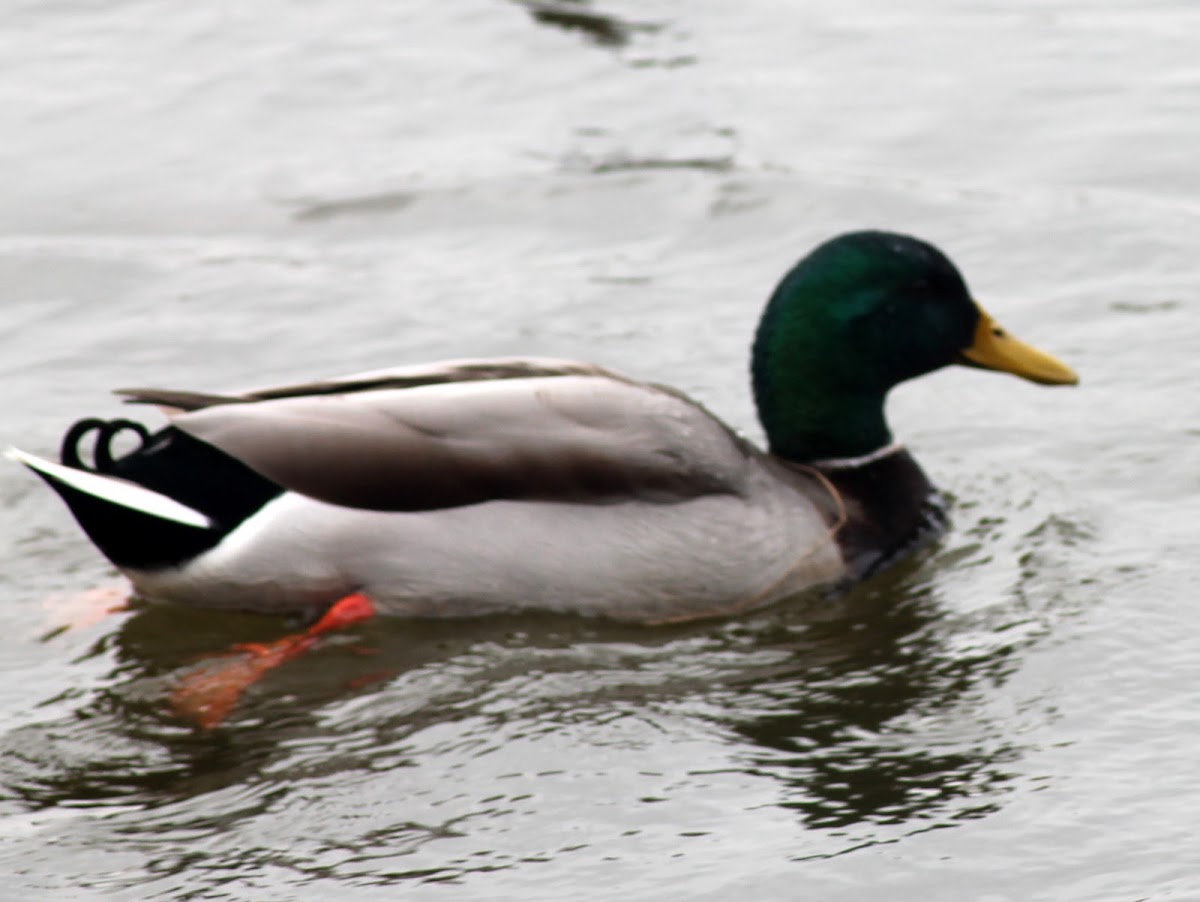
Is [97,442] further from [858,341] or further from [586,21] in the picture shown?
[586,21]

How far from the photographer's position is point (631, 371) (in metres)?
8.25

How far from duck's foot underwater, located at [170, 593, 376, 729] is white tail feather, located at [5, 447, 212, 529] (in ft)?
1.27

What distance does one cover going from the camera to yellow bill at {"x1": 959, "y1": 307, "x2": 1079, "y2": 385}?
23.5 ft

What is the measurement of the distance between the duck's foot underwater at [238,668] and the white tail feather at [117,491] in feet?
1.27

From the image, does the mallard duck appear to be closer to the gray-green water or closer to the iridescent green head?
the gray-green water

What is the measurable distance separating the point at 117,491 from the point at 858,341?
2162 millimetres

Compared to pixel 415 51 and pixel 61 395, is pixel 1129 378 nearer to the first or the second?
pixel 61 395

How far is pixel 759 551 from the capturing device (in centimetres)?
662

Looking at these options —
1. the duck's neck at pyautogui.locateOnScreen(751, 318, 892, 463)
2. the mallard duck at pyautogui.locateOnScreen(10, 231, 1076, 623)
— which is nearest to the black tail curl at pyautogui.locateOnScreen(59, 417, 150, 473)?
the mallard duck at pyautogui.locateOnScreen(10, 231, 1076, 623)

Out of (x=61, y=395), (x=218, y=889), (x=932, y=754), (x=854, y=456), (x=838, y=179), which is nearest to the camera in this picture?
(x=218, y=889)

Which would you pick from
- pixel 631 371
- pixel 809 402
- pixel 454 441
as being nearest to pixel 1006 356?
pixel 809 402

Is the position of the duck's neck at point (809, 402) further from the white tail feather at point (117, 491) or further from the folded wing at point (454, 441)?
the white tail feather at point (117, 491)

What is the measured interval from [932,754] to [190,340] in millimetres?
3686

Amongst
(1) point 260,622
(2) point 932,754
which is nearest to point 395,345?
(1) point 260,622
